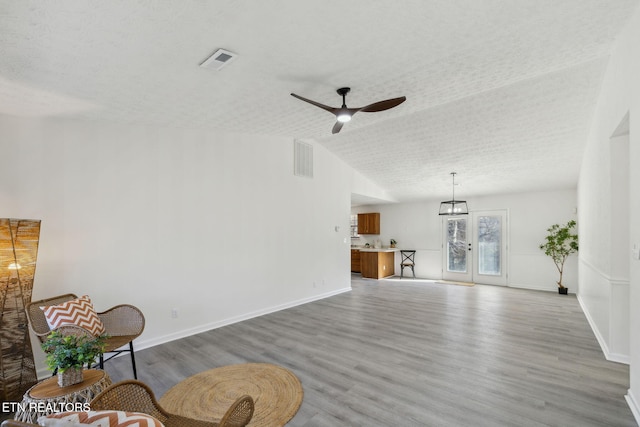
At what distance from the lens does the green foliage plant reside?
1853 mm

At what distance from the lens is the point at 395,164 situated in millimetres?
7113

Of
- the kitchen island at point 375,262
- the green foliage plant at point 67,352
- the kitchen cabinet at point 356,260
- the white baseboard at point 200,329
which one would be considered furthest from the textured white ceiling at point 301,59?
the kitchen cabinet at point 356,260

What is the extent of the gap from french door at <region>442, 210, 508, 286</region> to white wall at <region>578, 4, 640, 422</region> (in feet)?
11.9

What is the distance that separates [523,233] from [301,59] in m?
7.83

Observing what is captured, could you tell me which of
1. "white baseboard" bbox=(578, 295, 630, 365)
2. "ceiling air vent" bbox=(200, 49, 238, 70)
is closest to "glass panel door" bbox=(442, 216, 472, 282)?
"white baseboard" bbox=(578, 295, 630, 365)

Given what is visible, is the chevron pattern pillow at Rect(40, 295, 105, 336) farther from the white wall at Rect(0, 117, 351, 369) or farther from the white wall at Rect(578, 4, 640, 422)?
the white wall at Rect(578, 4, 640, 422)

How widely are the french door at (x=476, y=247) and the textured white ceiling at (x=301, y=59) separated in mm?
3948

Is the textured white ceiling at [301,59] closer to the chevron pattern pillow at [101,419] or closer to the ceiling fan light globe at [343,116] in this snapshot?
the ceiling fan light globe at [343,116]

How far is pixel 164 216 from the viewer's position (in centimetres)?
404

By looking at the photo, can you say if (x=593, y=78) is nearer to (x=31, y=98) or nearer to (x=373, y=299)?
(x=373, y=299)

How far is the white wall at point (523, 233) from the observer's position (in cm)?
752

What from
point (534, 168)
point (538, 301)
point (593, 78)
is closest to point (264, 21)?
point (593, 78)

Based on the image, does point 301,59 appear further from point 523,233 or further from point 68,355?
point 523,233

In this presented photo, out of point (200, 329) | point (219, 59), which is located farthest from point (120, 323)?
point (219, 59)
